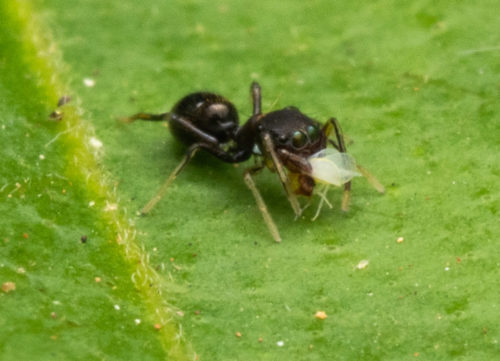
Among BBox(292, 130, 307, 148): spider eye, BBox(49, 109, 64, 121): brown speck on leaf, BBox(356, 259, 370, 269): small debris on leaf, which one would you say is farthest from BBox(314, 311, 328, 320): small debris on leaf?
BBox(49, 109, 64, 121): brown speck on leaf

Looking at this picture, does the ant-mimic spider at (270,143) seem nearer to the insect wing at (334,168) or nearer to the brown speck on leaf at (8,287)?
the insect wing at (334,168)

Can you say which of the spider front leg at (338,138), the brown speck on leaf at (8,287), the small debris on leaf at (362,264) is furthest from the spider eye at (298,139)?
the brown speck on leaf at (8,287)

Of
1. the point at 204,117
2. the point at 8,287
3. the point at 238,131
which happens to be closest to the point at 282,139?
the point at 238,131

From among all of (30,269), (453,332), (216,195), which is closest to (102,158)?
(216,195)

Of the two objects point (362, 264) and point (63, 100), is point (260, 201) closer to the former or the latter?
point (362, 264)

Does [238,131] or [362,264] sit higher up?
[238,131]

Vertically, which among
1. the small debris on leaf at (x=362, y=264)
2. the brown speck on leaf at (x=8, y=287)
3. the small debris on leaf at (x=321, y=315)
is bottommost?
the small debris on leaf at (x=321, y=315)

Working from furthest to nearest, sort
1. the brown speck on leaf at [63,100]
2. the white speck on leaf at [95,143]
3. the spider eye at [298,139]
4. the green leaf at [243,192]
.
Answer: the brown speck on leaf at [63,100] → the white speck on leaf at [95,143] → the spider eye at [298,139] → the green leaf at [243,192]
